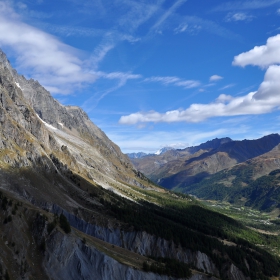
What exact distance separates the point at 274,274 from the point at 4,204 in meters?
149

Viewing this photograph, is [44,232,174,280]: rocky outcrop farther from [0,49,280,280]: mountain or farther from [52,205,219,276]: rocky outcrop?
[52,205,219,276]: rocky outcrop

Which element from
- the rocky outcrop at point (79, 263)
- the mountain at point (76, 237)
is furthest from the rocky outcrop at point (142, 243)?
the rocky outcrop at point (79, 263)

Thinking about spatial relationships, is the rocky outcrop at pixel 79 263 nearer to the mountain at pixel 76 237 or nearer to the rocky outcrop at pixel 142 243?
the mountain at pixel 76 237

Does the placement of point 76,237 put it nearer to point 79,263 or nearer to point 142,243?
point 79,263

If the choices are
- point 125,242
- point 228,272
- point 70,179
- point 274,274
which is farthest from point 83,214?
point 274,274

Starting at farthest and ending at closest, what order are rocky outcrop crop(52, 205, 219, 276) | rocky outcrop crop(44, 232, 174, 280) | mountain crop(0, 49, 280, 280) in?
rocky outcrop crop(52, 205, 219, 276), mountain crop(0, 49, 280, 280), rocky outcrop crop(44, 232, 174, 280)

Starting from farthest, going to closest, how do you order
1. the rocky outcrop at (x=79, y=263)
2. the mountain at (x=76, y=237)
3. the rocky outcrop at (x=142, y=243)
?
the rocky outcrop at (x=142, y=243), the mountain at (x=76, y=237), the rocky outcrop at (x=79, y=263)

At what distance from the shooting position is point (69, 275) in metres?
69.9

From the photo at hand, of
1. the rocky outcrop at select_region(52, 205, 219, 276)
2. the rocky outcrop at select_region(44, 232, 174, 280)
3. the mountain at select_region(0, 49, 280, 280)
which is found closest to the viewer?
the rocky outcrop at select_region(44, 232, 174, 280)

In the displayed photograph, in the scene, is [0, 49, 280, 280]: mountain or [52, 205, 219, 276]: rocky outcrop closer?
[0, 49, 280, 280]: mountain

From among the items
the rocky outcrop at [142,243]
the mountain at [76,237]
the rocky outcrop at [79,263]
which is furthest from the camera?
the rocky outcrop at [142,243]

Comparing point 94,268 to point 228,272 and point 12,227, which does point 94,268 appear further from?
point 228,272

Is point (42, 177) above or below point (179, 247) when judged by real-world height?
above

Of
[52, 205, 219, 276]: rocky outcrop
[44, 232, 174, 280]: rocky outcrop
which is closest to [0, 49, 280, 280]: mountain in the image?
[44, 232, 174, 280]: rocky outcrop
